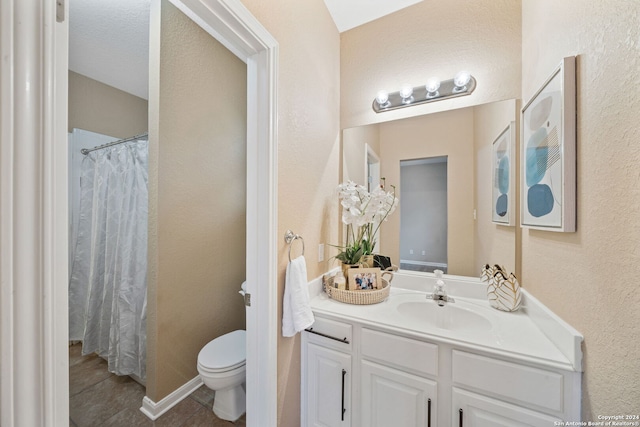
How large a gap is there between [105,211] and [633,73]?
2923 millimetres

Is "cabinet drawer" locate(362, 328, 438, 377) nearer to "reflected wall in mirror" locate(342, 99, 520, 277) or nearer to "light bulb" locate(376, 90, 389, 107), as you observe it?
"reflected wall in mirror" locate(342, 99, 520, 277)

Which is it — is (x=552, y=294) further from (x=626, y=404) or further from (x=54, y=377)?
(x=54, y=377)

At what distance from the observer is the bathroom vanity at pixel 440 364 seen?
0.87 m

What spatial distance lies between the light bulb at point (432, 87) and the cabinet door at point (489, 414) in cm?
158

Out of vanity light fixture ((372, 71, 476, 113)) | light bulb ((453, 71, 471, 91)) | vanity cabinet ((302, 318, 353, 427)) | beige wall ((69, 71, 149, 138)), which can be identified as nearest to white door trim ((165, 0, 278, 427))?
vanity cabinet ((302, 318, 353, 427))

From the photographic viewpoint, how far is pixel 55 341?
0.49m

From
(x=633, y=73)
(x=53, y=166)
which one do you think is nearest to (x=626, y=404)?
(x=633, y=73)

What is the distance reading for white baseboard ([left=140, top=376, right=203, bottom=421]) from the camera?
5.08 feet

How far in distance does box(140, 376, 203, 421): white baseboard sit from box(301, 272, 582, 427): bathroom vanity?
958 mm

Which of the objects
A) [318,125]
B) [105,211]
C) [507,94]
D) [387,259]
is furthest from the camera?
[105,211]
